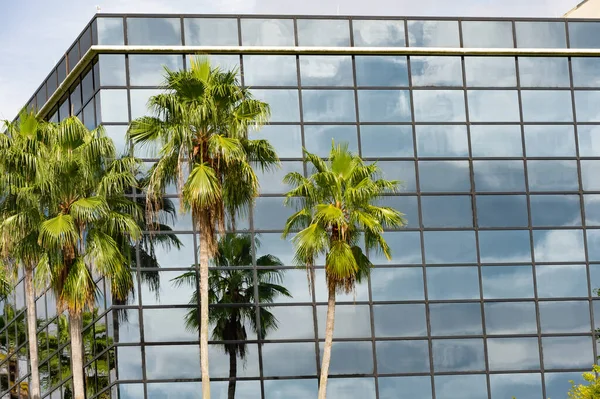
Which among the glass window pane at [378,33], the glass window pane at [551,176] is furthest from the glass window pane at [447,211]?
the glass window pane at [378,33]

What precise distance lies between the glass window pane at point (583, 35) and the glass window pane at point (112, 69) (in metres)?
12.9

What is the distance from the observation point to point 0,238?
3073 centimetres

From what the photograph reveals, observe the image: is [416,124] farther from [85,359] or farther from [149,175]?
[85,359]

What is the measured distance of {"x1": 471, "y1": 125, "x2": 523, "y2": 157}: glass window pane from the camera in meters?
34.1

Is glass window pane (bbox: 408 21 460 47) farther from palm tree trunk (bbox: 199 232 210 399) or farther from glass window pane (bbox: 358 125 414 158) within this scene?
Result: palm tree trunk (bbox: 199 232 210 399)

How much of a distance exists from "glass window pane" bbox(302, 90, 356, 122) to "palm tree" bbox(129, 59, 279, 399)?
2968 millimetres

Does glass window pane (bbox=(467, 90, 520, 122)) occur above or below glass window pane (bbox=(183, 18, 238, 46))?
below

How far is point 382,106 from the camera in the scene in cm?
3369

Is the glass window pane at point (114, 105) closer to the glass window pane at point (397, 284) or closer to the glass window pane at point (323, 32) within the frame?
the glass window pane at point (323, 32)

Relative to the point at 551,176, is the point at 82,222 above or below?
below

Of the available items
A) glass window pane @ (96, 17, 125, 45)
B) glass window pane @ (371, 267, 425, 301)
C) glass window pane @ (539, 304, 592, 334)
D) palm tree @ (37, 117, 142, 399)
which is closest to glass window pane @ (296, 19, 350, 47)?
glass window pane @ (96, 17, 125, 45)

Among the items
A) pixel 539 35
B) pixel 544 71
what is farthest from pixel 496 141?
pixel 539 35

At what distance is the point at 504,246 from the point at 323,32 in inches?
305

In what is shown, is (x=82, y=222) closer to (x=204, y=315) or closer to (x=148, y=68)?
(x=204, y=315)
